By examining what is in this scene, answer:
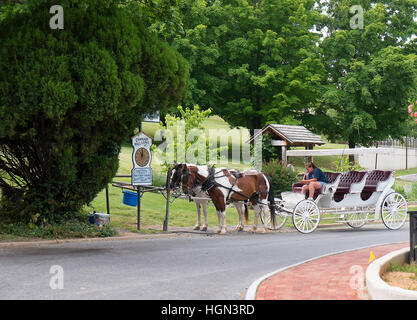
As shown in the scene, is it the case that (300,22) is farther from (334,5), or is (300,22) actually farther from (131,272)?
(131,272)

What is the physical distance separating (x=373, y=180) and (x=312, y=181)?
243cm

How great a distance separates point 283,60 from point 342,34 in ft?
16.7

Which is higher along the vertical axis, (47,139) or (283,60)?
(283,60)

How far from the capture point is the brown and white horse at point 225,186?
15305 mm

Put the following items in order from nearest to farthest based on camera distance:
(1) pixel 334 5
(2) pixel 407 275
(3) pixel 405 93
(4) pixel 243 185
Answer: (2) pixel 407 275 → (4) pixel 243 185 → (3) pixel 405 93 → (1) pixel 334 5

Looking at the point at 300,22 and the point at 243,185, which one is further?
the point at 300,22

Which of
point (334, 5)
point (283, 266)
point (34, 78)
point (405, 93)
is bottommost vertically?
point (283, 266)

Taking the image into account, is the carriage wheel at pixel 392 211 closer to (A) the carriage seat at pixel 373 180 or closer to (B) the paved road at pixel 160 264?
(A) the carriage seat at pixel 373 180

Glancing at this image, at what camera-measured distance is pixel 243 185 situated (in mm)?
16516

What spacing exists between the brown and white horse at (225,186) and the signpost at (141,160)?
2.75 feet

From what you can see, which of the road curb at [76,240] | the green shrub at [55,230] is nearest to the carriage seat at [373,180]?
the road curb at [76,240]

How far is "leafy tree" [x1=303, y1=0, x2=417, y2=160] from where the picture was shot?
38688 millimetres
